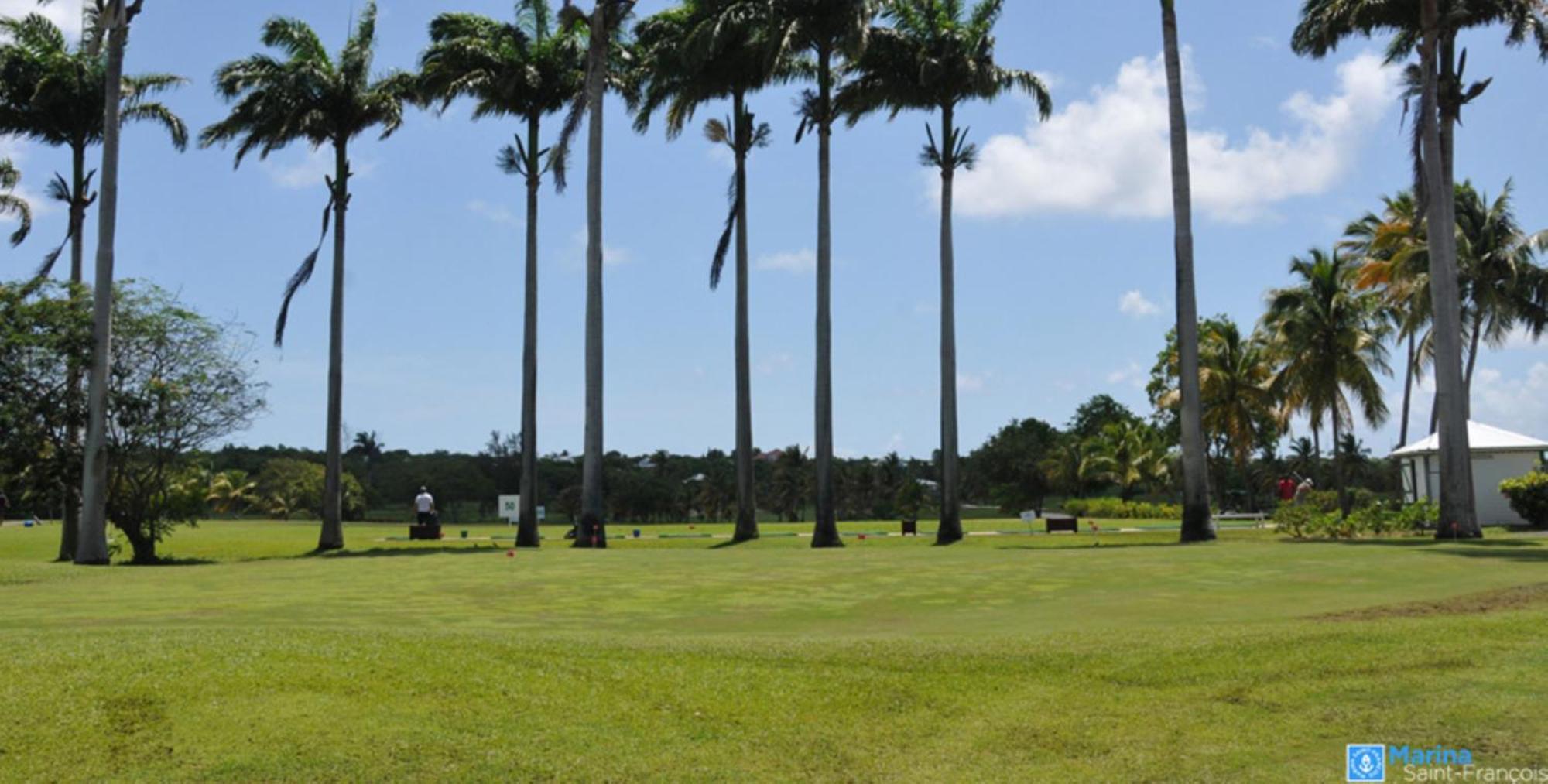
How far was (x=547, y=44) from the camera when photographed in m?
37.0

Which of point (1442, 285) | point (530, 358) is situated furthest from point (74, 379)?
point (1442, 285)

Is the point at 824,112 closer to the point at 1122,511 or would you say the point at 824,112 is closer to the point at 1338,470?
the point at 1338,470

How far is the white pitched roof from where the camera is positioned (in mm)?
38625

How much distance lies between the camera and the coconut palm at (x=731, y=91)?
3500cm

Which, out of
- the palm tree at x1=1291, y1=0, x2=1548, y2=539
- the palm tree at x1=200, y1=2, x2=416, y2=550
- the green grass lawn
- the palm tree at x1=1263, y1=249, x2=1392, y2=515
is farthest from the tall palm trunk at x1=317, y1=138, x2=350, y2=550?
the palm tree at x1=1263, y1=249, x2=1392, y2=515

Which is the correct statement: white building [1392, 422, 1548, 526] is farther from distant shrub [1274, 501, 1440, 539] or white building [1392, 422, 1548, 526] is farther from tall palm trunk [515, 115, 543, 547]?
tall palm trunk [515, 115, 543, 547]

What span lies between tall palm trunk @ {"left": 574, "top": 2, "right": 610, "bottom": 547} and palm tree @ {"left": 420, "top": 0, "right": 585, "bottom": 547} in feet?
8.58

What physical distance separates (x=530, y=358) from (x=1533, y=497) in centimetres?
2951

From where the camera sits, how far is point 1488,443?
39531mm

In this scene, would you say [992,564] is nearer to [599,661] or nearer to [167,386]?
[599,661]

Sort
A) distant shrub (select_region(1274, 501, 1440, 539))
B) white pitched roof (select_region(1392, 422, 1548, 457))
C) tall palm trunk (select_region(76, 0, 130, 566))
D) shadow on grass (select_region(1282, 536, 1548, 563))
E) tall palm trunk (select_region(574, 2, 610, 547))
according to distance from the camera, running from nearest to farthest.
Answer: shadow on grass (select_region(1282, 536, 1548, 563)) < tall palm trunk (select_region(76, 0, 130, 566)) < distant shrub (select_region(1274, 501, 1440, 539)) < tall palm trunk (select_region(574, 2, 610, 547)) < white pitched roof (select_region(1392, 422, 1548, 457))

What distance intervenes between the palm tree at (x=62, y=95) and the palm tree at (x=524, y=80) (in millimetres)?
7952

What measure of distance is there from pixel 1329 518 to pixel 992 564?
14201 millimetres
